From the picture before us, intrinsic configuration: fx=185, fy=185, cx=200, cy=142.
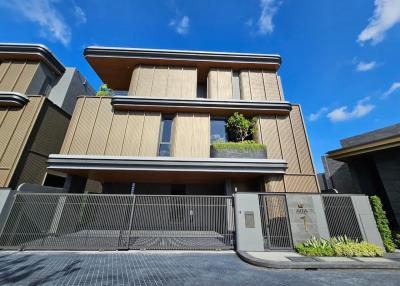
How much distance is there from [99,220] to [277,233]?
9602 mm

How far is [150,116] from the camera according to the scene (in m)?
13.8

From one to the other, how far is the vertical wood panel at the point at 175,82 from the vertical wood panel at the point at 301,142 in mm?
9121

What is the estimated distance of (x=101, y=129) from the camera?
12.8m

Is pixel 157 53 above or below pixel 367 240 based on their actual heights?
above

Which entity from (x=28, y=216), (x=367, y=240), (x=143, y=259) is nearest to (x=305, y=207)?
(x=367, y=240)

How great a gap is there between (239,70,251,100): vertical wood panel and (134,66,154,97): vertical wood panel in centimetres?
752

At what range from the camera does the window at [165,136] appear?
43.2ft

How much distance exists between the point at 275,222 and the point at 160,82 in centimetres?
1285

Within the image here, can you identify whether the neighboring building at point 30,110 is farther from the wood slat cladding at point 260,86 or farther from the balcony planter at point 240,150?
the wood slat cladding at point 260,86

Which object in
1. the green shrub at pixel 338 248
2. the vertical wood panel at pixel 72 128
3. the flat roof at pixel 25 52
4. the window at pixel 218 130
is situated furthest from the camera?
the flat roof at pixel 25 52

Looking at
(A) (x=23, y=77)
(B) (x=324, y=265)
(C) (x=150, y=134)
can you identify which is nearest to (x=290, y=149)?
(B) (x=324, y=265)

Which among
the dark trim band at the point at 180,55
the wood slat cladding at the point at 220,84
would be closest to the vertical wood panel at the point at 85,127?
the dark trim band at the point at 180,55

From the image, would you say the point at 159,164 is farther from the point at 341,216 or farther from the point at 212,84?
the point at 341,216

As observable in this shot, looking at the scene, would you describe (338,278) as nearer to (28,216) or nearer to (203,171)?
(203,171)
